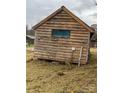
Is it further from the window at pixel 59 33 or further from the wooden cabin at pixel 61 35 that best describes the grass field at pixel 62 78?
the window at pixel 59 33

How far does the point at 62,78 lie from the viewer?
5.57ft

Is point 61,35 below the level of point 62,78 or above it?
above

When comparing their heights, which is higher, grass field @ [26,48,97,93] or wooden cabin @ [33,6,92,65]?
wooden cabin @ [33,6,92,65]

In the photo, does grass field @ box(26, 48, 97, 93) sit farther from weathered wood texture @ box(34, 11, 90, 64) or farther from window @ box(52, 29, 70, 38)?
window @ box(52, 29, 70, 38)

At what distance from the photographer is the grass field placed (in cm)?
156

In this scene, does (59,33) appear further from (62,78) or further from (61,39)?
(62,78)

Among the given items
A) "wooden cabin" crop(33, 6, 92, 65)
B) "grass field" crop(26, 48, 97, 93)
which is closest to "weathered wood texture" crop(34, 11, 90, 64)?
"wooden cabin" crop(33, 6, 92, 65)

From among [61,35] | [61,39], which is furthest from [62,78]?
[61,35]

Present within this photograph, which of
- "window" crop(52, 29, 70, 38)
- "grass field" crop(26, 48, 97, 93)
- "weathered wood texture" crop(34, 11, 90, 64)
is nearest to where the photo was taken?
"grass field" crop(26, 48, 97, 93)

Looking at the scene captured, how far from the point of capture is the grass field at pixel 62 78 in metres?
1.56

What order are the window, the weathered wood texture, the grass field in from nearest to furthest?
1. the grass field
2. the weathered wood texture
3. the window

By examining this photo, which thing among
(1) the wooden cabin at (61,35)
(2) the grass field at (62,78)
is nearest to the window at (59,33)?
(1) the wooden cabin at (61,35)
